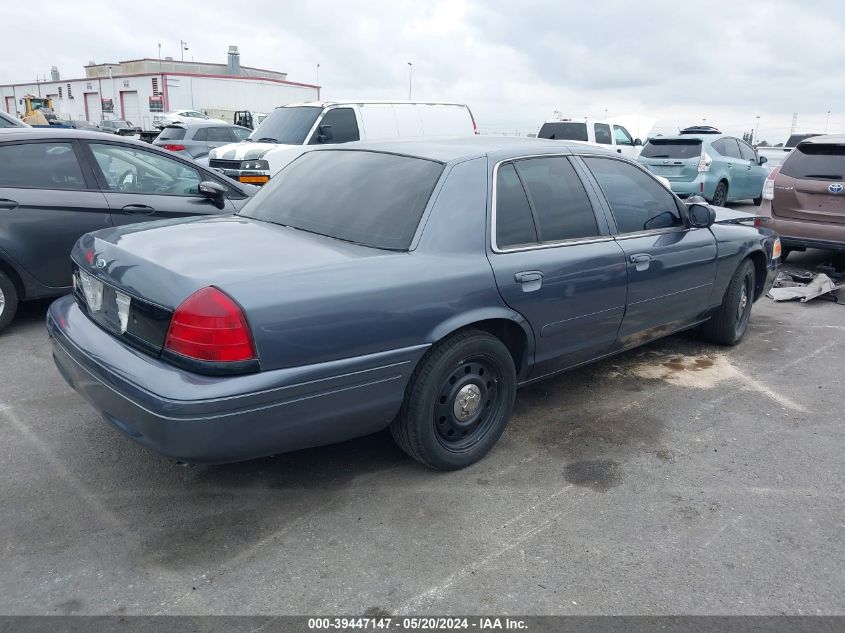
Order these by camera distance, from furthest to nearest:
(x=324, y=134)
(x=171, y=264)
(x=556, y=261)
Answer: (x=324, y=134)
(x=556, y=261)
(x=171, y=264)

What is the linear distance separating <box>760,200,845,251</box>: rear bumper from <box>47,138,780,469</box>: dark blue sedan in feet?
12.9

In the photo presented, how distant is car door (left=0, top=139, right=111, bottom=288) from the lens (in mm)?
5098

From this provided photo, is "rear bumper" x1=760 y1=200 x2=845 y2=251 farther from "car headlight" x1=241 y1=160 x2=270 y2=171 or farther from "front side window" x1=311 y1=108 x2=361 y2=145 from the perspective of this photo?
"car headlight" x1=241 y1=160 x2=270 y2=171

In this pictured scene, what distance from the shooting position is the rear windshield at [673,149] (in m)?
13.2

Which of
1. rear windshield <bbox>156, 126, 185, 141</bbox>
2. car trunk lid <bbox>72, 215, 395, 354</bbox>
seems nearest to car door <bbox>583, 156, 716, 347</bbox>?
car trunk lid <bbox>72, 215, 395, 354</bbox>

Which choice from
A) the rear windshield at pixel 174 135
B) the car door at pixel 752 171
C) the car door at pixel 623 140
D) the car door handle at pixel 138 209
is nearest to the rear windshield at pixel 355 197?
the car door handle at pixel 138 209

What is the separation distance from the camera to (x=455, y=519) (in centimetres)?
306

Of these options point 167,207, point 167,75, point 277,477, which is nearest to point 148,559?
point 277,477

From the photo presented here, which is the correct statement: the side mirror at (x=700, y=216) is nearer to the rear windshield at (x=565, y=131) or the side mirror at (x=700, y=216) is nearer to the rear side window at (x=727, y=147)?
the rear side window at (x=727, y=147)

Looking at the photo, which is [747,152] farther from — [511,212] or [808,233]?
[511,212]

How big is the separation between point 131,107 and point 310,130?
52.2 m

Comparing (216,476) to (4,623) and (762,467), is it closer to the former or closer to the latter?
(4,623)

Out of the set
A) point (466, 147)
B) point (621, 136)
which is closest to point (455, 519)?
point (466, 147)

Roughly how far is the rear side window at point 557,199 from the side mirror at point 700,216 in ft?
3.52
